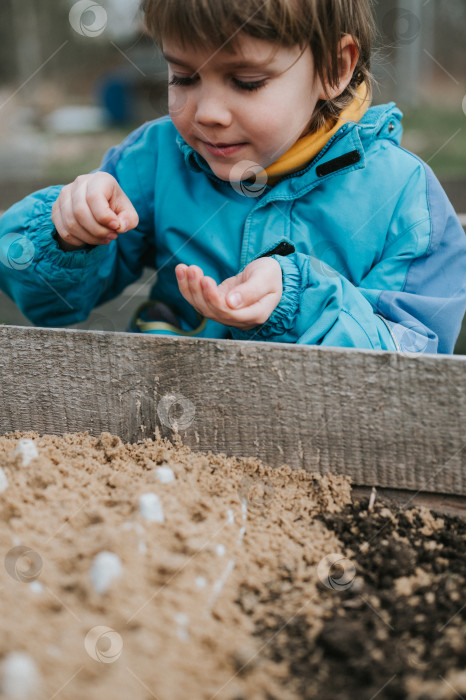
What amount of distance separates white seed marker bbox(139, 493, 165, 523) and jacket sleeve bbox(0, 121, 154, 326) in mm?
965

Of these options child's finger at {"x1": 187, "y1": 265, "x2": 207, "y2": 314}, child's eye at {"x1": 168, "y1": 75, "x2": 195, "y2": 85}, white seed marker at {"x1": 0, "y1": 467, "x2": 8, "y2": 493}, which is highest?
child's eye at {"x1": 168, "y1": 75, "x2": 195, "y2": 85}

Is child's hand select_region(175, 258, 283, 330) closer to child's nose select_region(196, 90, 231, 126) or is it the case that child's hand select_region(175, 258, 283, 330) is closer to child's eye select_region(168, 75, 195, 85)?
child's nose select_region(196, 90, 231, 126)

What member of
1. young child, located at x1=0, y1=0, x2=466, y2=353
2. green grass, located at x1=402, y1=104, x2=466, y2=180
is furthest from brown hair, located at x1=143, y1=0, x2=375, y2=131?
green grass, located at x1=402, y1=104, x2=466, y2=180

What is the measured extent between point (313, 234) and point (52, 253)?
2.38 ft

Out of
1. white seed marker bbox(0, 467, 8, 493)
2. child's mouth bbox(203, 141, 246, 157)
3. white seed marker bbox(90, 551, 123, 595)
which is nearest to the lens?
white seed marker bbox(90, 551, 123, 595)

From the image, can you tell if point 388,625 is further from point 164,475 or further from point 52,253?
point 52,253

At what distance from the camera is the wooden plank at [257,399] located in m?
1.26

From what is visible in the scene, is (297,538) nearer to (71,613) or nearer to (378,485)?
(378,485)

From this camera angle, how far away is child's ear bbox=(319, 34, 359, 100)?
1768 millimetres

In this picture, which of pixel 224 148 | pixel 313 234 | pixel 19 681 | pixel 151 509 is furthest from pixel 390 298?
pixel 19 681

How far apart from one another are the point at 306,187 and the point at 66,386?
33.8 inches

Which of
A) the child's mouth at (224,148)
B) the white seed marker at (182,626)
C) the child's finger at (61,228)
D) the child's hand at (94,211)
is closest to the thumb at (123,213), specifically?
the child's hand at (94,211)

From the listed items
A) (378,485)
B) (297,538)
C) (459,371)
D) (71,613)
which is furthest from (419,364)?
(71,613)

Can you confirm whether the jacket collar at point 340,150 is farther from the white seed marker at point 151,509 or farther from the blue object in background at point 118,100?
the blue object in background at point 118,100
